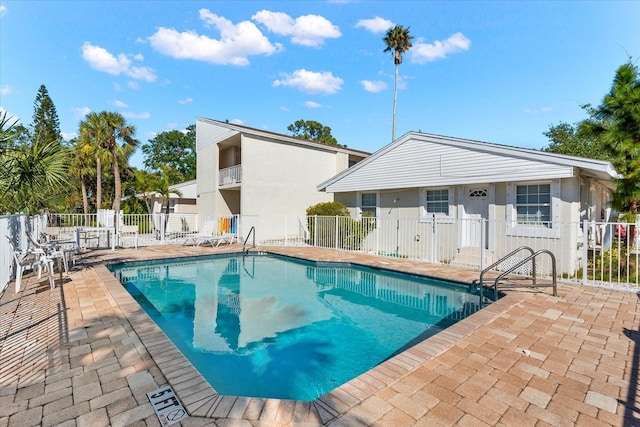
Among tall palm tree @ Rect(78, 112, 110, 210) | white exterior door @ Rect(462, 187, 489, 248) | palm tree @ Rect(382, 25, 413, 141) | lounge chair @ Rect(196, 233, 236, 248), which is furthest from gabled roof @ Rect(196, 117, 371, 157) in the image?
palm tree @ Rect(382, 25, 413, 141)

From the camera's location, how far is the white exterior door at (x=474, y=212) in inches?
446

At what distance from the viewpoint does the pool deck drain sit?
2.69 meters

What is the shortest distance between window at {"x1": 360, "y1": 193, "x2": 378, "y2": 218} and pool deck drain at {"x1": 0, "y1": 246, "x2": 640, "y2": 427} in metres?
9.31

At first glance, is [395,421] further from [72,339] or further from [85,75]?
[85,75]

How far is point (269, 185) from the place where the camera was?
18.1 m

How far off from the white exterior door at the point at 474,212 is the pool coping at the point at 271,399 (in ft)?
24.2

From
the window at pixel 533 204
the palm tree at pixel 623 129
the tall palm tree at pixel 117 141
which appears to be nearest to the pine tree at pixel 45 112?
the tall palm tree at pixel 117 141

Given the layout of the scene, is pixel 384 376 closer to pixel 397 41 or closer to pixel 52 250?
pixel 52 250

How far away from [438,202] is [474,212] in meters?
1.39

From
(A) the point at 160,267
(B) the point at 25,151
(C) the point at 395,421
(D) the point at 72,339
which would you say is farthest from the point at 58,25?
(C) the point at 395,421

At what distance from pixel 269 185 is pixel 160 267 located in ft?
26.3

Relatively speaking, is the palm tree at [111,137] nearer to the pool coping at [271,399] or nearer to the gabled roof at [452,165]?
the gabled roof at [452,165]

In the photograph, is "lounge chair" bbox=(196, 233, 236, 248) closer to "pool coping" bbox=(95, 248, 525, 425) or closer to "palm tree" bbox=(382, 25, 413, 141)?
"pool coping" bbox=(95, 248, 525, 425)

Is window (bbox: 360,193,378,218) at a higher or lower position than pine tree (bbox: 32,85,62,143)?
lower
